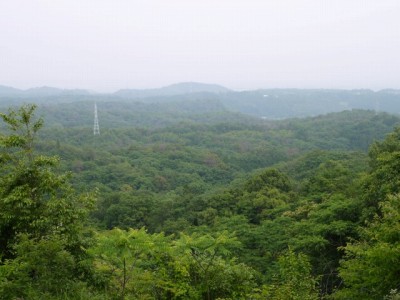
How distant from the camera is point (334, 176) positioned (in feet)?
78.6

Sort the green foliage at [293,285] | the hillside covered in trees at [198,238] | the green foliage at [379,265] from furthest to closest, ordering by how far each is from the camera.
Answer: the hillside covered in trees at [198,238] → the green foliage at [293,285] → the green foliage at [379,265]

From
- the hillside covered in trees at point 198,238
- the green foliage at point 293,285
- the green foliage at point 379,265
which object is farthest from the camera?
the hillside covered in trees at point 198,238

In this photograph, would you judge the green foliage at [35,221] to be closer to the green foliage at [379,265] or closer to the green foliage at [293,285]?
the green foliage at [293,285]

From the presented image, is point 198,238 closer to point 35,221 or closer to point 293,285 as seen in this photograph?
point 293,285

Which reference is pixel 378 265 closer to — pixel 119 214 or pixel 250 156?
pixel 119 214

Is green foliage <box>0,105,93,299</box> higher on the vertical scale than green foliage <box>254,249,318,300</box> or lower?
higher

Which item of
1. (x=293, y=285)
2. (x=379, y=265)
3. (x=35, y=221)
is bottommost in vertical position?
(x=293, y=285)

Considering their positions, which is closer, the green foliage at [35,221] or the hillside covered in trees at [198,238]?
the green foliage at [35,221]

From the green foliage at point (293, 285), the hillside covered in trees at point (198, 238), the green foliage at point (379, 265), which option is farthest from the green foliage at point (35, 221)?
the green foliage at point (379, 265)

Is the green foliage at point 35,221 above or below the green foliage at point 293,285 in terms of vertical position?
above

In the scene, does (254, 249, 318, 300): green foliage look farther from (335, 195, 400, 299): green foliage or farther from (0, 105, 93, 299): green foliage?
(0, 105, 93, 299): green foliage

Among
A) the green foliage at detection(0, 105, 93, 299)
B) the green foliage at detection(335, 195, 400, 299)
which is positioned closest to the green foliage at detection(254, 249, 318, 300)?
the green foliage at detection(335, 195, 400, 299)

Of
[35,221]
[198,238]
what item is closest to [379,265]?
[198,238]

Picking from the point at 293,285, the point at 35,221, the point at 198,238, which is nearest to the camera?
the point at 293,285
